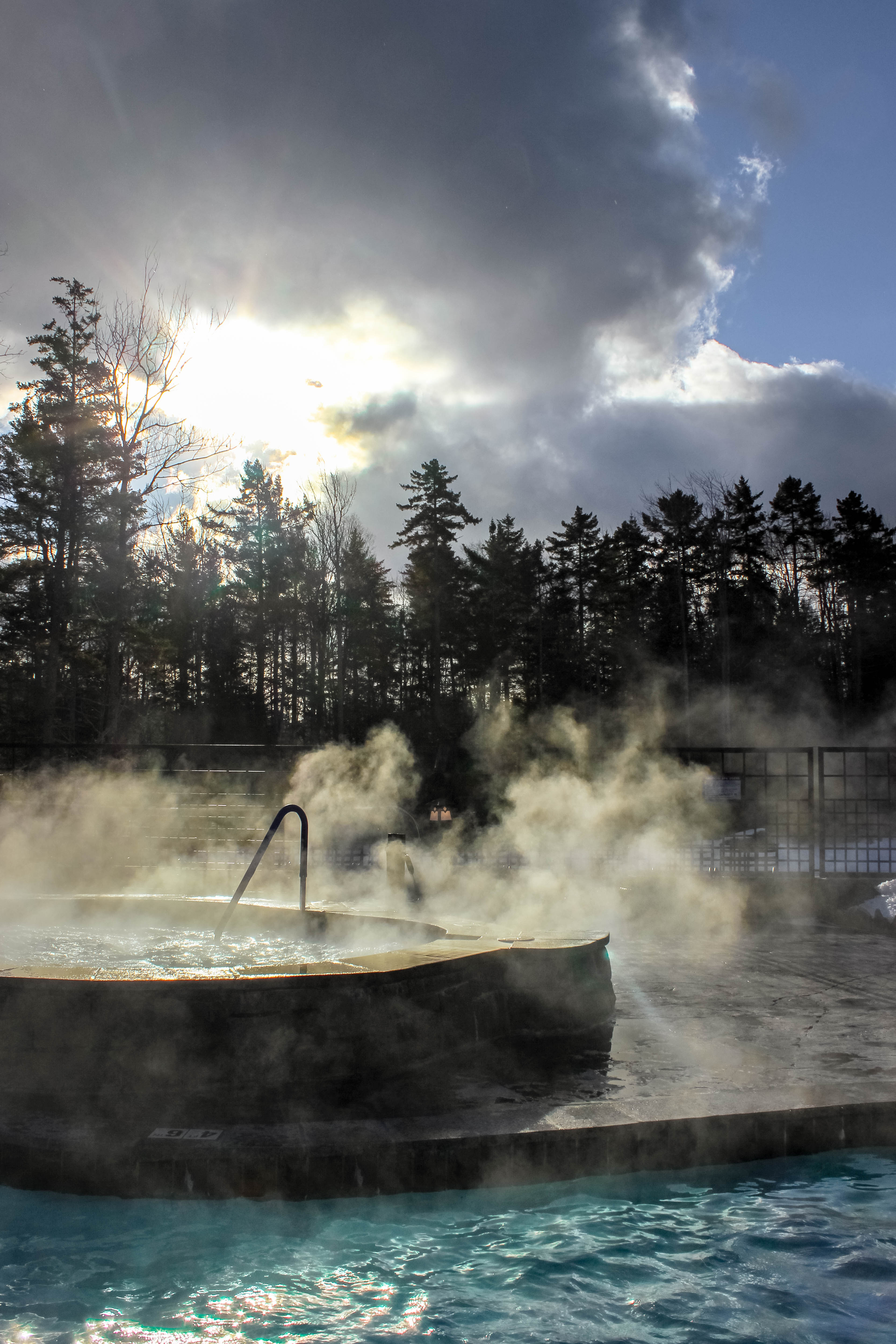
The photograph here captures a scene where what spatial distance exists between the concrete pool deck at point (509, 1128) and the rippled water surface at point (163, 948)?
1.83 m

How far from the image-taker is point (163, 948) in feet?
20.6

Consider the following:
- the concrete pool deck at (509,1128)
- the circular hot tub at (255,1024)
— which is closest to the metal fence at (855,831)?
the concrete pool deck at (509,1128)

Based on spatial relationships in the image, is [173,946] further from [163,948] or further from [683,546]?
[683,546]

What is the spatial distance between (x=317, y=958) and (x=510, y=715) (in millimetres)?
26396

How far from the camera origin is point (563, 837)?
11.6 m

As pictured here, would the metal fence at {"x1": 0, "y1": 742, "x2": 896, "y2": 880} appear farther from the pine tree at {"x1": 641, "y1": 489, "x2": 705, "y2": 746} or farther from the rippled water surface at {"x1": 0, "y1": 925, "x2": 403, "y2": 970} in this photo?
the pine tree at {"x1": 641, "y1": 489, "x2": 705, "y2": 746}

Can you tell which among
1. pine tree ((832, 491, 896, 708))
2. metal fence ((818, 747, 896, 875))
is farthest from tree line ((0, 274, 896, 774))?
metal fence ((818, 747, 896, 875))

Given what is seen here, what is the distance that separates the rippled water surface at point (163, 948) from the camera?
18.8 feet

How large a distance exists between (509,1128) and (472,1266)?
45 centimetres

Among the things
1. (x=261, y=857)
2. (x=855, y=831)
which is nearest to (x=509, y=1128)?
(x=261, y=857)

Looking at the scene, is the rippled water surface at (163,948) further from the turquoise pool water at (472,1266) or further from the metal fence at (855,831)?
the metal fence at (855,831)

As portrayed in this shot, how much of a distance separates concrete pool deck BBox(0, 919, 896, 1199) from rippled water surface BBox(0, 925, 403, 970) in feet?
5.99

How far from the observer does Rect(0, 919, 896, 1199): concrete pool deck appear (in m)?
3.03

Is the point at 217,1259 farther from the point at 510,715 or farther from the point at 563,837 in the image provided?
the point at 510,715
